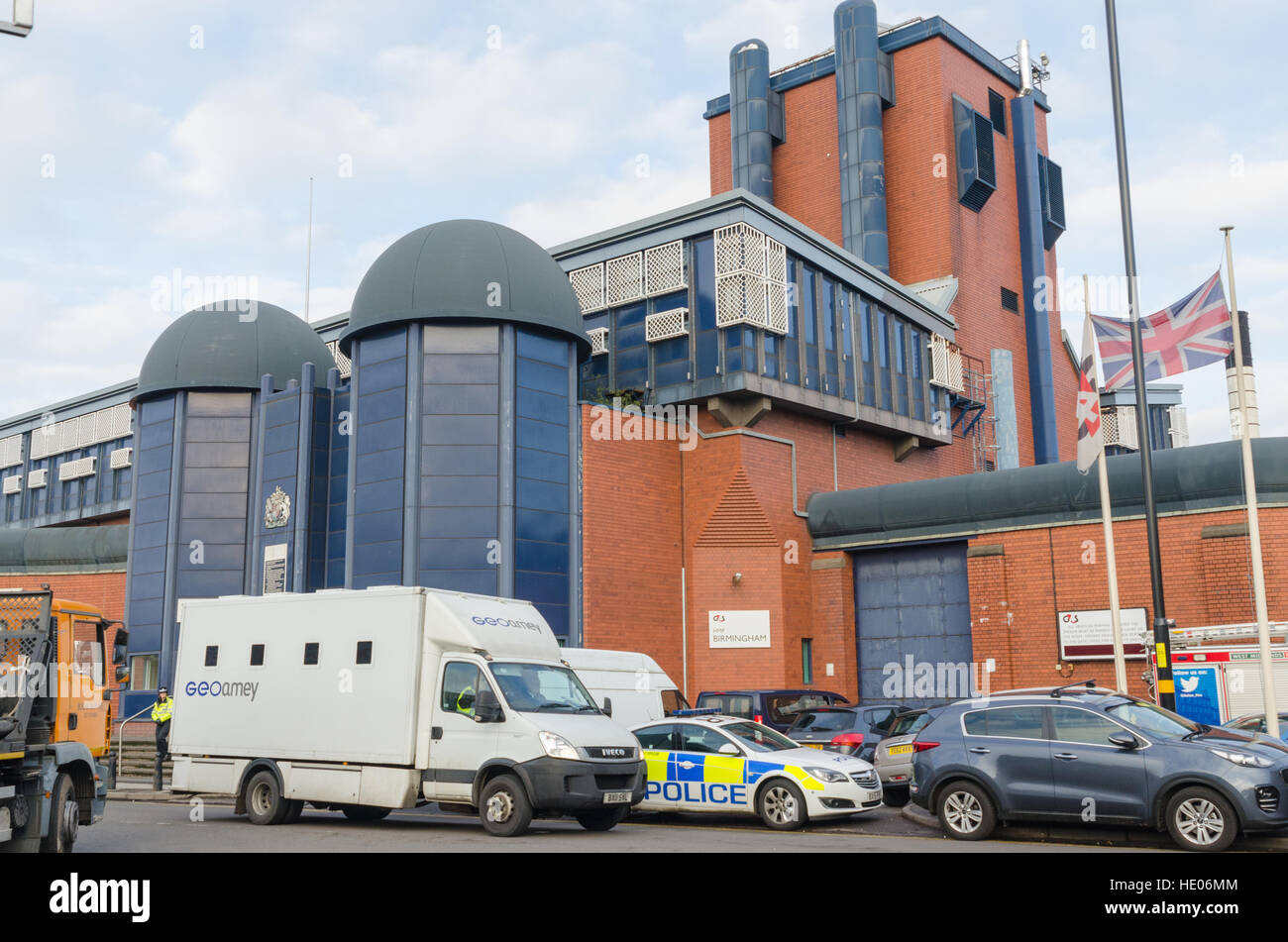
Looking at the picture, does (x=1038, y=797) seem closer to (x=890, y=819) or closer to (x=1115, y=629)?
(x=890, y=819)

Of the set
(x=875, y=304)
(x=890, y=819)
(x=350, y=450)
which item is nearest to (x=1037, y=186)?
(x=875, y=304)

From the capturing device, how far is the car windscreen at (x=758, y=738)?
15648mm

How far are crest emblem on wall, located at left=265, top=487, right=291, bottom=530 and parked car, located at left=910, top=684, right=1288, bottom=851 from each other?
2098 centimetres

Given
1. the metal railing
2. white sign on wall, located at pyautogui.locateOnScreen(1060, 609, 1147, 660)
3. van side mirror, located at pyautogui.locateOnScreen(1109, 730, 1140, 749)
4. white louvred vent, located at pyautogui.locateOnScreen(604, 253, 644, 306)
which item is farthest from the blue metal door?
the metal railing

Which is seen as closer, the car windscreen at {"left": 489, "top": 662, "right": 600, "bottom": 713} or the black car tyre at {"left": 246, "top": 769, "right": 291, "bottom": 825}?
the car windscreen at {"left": 489, "top": 662, "right": 600, "bottom": 713}

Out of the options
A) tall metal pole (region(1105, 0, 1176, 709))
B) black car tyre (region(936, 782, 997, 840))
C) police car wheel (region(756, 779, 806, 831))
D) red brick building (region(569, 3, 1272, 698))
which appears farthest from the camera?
red brick building (region(569, 3, 1272, 698))

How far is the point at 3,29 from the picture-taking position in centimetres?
988

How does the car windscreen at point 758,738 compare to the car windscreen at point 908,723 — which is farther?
the car windscreen at point 908,723

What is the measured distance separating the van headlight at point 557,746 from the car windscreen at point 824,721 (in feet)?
22.5

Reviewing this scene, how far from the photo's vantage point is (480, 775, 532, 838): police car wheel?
1339 centimetres

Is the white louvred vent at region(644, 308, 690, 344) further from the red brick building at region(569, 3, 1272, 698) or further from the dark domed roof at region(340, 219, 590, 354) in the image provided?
the dark domed roof at region(340, 219, 590, 354)

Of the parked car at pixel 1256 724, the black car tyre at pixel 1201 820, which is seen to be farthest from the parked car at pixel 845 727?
the black car tyre at pixel 1201 820

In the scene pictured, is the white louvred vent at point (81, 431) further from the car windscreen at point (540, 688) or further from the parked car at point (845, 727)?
the car windscreen at point (540, 688)
